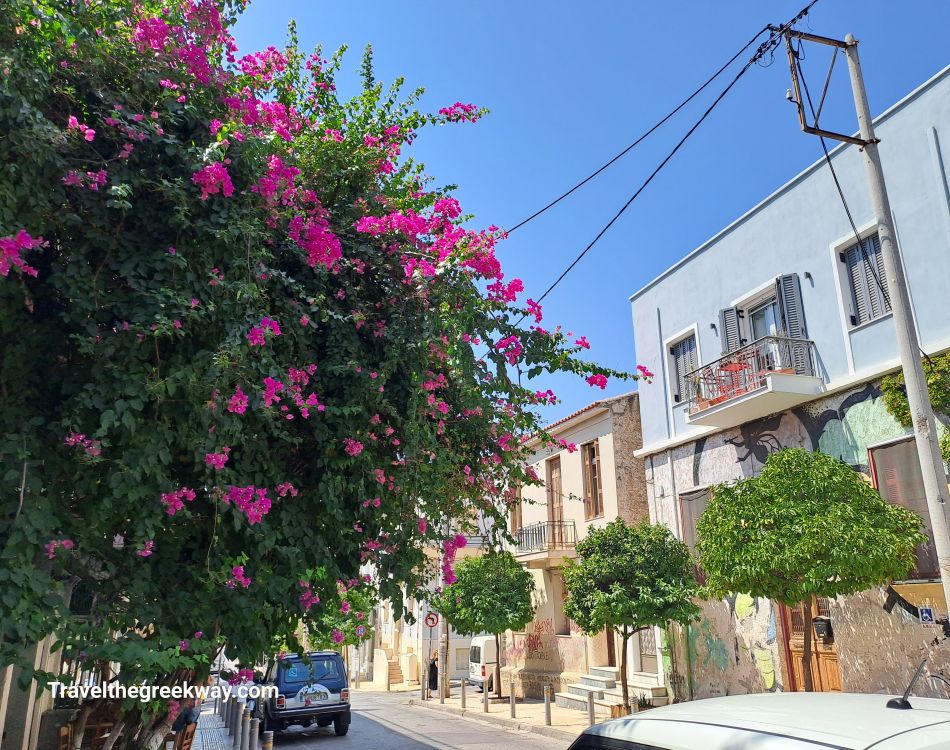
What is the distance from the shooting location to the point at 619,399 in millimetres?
21109

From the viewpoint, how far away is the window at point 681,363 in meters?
17.8

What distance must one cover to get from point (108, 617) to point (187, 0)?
12.6ft

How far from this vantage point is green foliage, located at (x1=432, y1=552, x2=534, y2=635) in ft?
68.1

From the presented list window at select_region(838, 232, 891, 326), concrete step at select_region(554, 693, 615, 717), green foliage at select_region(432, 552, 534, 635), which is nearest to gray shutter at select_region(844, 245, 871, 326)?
window at select_region(838, 232, 891, 326)

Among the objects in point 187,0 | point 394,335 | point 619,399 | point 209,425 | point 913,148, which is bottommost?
point 209,425

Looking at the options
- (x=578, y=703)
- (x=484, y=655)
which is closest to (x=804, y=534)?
(x=578, y=703)

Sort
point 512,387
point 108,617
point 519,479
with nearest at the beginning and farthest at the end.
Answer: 1. point 108,617
2. point 512,387
3. point 519,479

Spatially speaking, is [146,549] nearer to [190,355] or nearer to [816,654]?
[190,355]

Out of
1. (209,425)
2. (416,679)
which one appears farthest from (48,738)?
(416,679)

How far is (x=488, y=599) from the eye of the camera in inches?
822

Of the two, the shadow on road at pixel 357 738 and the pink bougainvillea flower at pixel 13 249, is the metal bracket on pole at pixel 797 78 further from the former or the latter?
the shadow on road at pixel 357 738

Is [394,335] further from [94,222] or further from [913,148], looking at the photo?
[913,148]

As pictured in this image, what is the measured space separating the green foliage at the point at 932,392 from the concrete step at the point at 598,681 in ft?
34.8

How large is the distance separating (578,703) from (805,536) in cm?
1159
